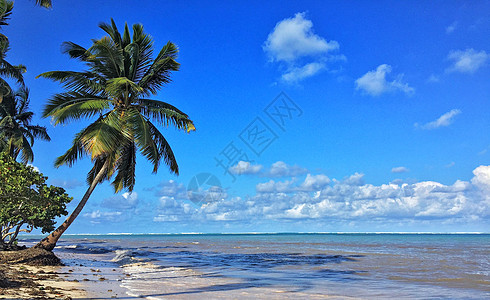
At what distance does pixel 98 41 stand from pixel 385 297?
15.2 metres

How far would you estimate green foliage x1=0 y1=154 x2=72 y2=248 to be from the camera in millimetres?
16938

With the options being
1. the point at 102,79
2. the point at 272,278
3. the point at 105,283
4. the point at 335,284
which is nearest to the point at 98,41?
the point at 102,79

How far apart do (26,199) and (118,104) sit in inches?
241

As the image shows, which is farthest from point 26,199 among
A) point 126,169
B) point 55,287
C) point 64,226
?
point 55,287

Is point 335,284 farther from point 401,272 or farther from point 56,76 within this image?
point 56,76

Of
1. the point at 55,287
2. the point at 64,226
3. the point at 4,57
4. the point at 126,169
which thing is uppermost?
the point at 4,57

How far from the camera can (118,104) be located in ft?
59.2

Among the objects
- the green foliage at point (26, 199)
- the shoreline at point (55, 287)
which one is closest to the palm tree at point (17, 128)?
the green foliage at point (26, 199)

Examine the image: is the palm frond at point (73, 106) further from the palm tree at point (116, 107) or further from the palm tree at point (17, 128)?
the palm tree at point (17, 128)

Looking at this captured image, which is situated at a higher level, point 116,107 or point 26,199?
point 116,107

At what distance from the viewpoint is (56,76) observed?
17578 mm

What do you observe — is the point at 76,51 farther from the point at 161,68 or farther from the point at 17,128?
the point at 17,128

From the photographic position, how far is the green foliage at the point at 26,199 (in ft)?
55.6

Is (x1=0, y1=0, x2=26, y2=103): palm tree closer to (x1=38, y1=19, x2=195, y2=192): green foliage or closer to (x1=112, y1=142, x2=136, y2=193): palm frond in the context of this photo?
(x1=38, y1=19, x2=195, y2=192): green foliage
